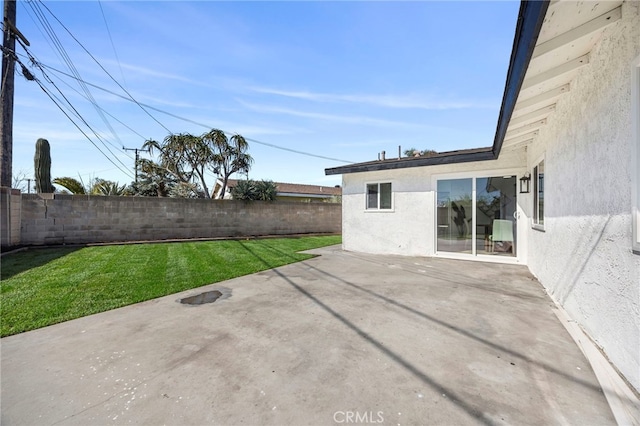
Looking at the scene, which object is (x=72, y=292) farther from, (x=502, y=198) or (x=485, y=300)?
(x=502, y=198)

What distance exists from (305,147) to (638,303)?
21.7m

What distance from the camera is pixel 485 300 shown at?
172 inches

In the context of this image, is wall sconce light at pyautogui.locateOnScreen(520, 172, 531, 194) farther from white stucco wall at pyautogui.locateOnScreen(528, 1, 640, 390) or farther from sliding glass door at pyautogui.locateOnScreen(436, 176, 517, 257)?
white stucco wall at pyautogui.locateOnScreen(528, 1, 640, 390)

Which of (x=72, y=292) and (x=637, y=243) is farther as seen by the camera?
(x=72, y=292)

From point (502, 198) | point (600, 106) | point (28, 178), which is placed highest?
point (28, 178)

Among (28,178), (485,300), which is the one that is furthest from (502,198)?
(28,178)

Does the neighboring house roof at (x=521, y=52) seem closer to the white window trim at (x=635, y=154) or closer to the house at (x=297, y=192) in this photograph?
the white window trim at (x=635, y=154)

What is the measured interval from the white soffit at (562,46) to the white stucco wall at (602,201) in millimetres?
107

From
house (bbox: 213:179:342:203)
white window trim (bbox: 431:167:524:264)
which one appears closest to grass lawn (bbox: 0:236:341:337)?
white window trim (bbox: 431:167:524:264)

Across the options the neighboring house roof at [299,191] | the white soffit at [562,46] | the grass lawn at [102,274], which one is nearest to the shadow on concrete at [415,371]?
the white soffit at [562,46]

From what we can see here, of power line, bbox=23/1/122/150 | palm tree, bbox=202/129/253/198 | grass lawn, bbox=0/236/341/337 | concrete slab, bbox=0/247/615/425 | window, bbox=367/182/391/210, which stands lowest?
concrete slab, bbox=0/247/615/425

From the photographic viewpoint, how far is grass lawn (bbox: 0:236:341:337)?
389 centimetres

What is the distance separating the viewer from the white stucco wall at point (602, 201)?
7.11 feet

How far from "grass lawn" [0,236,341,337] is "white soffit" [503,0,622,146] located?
20.0ft
